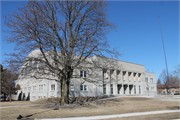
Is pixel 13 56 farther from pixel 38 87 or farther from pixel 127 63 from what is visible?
pixel 127 63

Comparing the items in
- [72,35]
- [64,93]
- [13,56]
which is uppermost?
[72,35]

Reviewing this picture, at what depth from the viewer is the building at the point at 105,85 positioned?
31.9 metres

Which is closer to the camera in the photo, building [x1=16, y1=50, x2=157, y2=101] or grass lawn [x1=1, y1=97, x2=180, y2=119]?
grass lawn [x1=1, y1=97, x2=180, y2=119]

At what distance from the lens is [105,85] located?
40.0m

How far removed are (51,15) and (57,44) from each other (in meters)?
3.68

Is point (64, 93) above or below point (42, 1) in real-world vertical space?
below

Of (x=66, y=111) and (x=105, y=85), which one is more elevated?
(x=105, y=85)

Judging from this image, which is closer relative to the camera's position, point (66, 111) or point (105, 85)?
point (66, 111)

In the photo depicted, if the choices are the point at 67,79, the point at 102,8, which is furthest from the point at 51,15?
the point at 67,79

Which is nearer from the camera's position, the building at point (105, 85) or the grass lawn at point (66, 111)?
the grass lawn at point (66, 111)

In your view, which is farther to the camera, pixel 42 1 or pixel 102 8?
pixel 102 8

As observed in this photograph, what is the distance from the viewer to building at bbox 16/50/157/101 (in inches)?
1256

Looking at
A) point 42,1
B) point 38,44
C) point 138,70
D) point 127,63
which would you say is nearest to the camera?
point 38,44

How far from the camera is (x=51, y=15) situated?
61.0 ft
